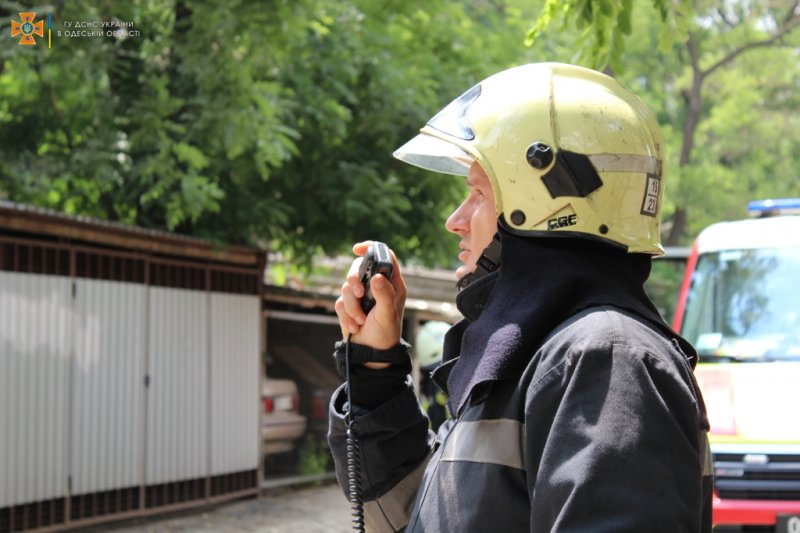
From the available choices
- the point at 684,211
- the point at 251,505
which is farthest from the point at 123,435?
the point at 684,211

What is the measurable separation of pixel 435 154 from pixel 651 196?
0.49 meters

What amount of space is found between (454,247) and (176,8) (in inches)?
182

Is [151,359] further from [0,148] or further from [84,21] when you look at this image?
[84,21]

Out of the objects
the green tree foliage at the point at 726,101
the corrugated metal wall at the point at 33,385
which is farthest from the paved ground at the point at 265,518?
the green tree foliage at the point at 726,101

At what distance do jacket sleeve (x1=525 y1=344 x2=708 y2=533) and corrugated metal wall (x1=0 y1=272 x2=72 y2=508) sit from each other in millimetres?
7579

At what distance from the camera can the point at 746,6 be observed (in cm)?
1942

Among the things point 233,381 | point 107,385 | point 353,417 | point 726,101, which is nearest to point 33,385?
point 107,385

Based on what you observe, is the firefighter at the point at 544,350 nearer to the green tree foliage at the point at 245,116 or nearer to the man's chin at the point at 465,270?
the man's chin at the point at 465,270

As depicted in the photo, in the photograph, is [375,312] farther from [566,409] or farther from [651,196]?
[566,409]

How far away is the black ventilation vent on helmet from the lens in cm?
185

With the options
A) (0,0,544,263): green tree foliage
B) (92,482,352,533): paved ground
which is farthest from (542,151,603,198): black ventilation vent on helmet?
(92,482,352,533): paved ground

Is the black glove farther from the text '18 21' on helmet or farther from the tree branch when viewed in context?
the tree branch

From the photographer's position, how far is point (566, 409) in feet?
4.95

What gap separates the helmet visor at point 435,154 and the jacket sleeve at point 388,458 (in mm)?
585
